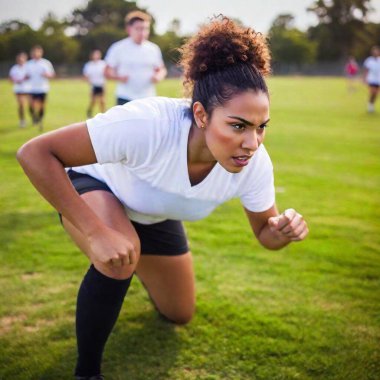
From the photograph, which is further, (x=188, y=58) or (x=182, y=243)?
(x=182, y=243)

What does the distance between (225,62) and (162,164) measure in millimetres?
614

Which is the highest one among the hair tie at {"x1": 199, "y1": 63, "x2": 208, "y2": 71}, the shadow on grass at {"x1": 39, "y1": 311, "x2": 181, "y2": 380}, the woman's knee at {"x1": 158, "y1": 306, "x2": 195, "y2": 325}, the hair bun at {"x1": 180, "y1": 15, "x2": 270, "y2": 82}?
the hair bun at {"x1": 180, "y1": 15, "x2": 270, "y2": 82}

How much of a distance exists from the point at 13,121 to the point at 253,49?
515 inches

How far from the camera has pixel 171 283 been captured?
3168 mm

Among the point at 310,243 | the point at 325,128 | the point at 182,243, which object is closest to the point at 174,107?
the point at 182,243

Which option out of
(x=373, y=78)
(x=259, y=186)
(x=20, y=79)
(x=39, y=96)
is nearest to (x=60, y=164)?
(x=259, y=186)

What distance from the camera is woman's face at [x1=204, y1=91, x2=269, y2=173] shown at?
7.23ft

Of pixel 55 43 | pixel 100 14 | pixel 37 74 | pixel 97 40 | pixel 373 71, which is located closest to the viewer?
pixel 37 74

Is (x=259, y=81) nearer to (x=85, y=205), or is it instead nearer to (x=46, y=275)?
(x=85, y=205)

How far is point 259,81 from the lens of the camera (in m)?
2.27

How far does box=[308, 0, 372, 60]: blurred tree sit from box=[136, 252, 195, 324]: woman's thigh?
7643 centimetres

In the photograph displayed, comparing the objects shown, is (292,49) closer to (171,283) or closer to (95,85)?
(95,85)

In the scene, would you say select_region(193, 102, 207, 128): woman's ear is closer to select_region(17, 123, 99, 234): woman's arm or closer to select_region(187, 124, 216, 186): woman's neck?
select_region(187, 124, 216, 186): woman's neck

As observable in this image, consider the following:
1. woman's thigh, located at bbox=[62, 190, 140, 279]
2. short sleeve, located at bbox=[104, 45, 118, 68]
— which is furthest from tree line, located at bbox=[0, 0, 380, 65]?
woman's thigh, located at bbox=[62, 190, 140, 279]
